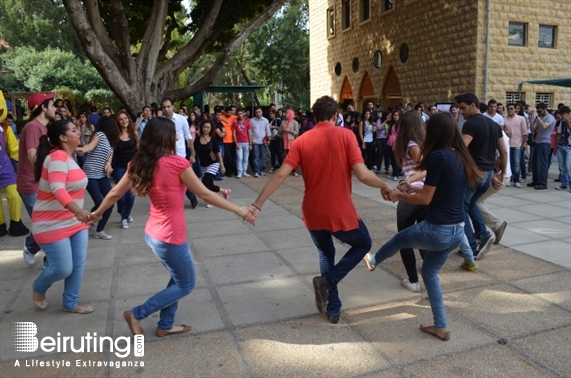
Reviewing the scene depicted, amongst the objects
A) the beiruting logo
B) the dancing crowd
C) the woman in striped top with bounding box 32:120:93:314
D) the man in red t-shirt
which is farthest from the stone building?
the beiruting logo

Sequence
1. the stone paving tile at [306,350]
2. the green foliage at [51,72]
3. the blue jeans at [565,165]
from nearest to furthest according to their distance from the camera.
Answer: the stone paving tile at [306,350], the blue jeans at [565,165], the green foliage at [51,72]

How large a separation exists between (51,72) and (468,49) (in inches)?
1268

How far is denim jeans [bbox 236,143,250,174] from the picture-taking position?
12789 millimetres

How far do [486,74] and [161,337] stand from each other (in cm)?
1554

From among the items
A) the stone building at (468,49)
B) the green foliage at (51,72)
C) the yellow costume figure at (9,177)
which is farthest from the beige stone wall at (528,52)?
the green foliage at (51,72)

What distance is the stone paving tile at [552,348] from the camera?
3225 millimetres

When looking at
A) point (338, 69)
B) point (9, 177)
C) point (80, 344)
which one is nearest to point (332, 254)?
point (80, 344)

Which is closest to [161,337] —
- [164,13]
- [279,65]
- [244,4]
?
[164,13]

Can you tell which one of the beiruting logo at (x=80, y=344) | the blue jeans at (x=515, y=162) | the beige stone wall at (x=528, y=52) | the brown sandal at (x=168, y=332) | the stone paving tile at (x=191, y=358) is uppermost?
the beige stone wall at (x=528, y=52)

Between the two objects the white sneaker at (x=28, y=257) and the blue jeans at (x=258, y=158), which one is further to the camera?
the blue jeans at (x=258, y=158)

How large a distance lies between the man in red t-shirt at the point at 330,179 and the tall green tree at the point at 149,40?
10421mm

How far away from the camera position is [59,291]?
4.75m

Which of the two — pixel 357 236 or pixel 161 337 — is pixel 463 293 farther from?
pixel 161 337

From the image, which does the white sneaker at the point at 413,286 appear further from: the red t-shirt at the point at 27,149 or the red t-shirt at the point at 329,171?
the red t-shirt at the point at 27,149
